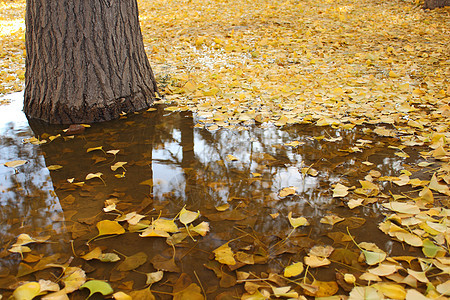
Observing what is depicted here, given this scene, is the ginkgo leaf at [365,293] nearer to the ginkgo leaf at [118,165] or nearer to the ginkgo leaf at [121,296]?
the ginkgo leaf at [121,296]

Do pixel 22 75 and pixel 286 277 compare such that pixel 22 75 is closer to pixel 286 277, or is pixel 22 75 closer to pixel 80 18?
pixel 80 18

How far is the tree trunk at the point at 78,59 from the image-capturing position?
2.63 meters

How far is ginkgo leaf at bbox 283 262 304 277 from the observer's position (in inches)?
51.9

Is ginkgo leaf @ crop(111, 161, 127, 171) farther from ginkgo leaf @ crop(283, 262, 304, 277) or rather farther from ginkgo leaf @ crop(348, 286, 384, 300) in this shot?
ginkgo leaf @ crop(348, 286, 384, 300)

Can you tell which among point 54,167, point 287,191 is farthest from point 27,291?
point 287,191

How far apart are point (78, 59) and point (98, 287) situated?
197 centimetres

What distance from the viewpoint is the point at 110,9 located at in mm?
2762

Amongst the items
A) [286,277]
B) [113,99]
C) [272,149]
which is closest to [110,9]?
[113,99]

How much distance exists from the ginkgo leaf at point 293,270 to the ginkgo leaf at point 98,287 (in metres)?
0.65

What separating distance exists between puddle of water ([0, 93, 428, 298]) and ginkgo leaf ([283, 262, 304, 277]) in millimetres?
38

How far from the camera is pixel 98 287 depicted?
4.12 ft

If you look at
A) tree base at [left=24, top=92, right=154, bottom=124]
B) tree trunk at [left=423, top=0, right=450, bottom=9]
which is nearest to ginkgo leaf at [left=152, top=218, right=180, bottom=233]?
tree base at [left=24, top=92, right=154, bottom=124]

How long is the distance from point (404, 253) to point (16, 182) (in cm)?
202

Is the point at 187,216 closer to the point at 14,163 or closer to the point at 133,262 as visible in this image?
the point at 133,262
